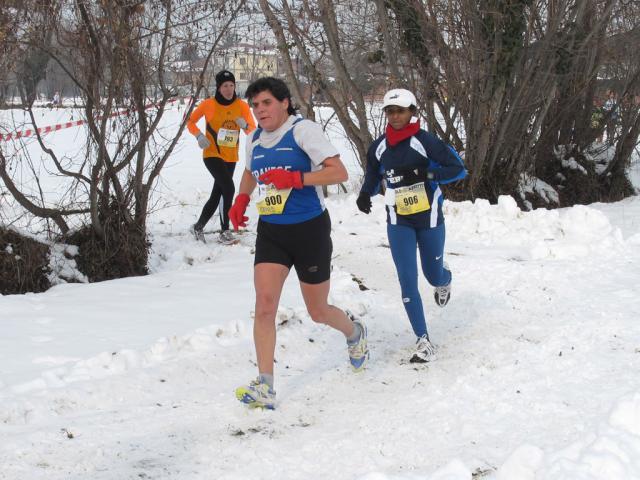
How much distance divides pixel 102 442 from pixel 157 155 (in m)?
4.68

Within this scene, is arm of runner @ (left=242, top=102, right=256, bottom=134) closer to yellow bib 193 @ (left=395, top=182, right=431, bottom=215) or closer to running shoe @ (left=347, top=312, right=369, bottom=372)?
yellow bib 193 @ (left=395, top=182, right=431, bottom=215)

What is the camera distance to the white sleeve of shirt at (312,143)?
4242mm

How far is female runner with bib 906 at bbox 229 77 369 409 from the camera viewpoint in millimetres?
4242

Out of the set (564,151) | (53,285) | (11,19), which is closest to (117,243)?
(53,285)

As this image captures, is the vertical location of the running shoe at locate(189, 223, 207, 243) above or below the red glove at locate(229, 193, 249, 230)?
below

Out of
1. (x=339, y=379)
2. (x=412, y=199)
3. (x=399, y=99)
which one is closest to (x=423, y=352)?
(x=339, y=379)

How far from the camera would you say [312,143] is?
4250 mm

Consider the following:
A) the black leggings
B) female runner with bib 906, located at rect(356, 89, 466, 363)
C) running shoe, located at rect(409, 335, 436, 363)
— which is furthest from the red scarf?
the black leggings

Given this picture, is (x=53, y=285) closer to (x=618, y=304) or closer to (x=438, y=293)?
(x=438, y=293)

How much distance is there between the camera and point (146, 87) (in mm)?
7574

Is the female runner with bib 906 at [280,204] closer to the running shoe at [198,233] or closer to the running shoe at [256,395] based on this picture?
the running shoe at [256,395]

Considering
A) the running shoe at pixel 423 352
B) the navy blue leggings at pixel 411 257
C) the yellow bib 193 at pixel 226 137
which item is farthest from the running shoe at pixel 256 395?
the yellow bib 193 at pixel 226 137

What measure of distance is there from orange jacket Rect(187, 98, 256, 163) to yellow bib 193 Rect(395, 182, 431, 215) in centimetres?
392

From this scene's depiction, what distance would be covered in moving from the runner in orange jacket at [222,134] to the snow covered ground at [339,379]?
1.70m
